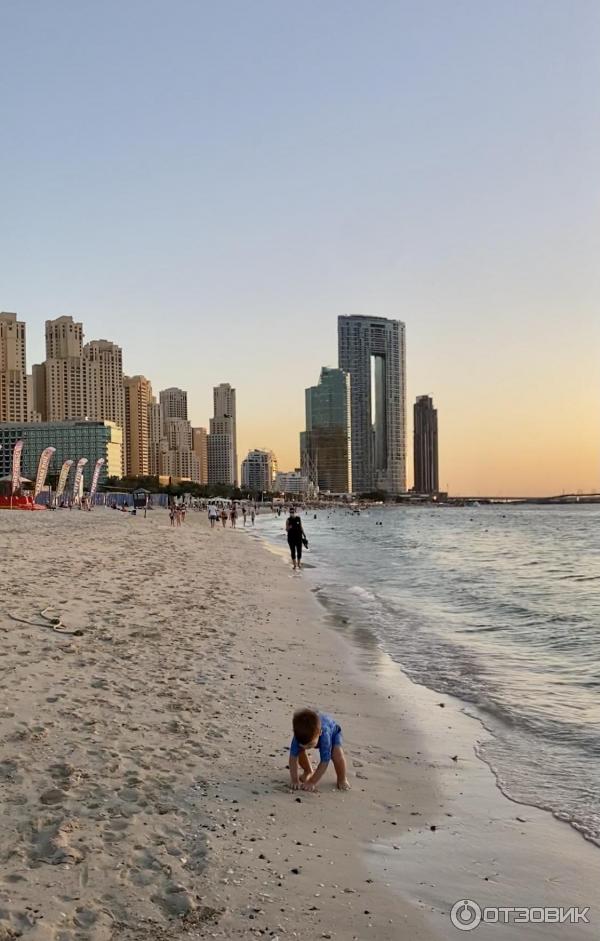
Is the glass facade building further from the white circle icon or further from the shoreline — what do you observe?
the white circle icon

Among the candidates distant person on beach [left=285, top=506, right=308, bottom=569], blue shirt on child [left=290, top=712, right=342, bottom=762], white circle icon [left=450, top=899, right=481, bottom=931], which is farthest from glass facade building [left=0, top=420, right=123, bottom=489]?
white circle icon [left=450, top=899, right=481, bottom=931]

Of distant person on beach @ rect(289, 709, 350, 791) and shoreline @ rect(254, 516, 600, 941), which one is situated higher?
distant person on beach @ rect(289, 709, 350, 791)

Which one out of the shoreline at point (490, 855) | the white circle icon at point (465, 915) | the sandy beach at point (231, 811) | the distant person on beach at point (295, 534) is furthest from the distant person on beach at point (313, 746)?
the distant person on beach at point (295, 534)

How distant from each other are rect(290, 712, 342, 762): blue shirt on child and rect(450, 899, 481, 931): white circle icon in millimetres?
1579

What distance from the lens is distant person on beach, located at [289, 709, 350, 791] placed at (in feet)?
16.7

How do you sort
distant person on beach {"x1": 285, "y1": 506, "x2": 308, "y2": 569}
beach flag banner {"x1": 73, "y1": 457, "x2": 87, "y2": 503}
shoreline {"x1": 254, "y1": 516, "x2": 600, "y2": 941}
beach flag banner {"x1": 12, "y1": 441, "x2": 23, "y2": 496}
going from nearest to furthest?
shoreline {"x1": 254, "y1": 516, "x2": 600, "y2": 941}
distant person on beach {"x1": 285, "y1": 506, "x2": 308, "y2": 569}
beach flag banner {"x1": 12, "y1": 441, "x2": 23, "y2": 496}
beach flag banner {"x1": 73, "y1": 457, "x2": 87, "y2": 503}

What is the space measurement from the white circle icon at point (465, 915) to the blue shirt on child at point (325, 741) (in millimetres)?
1579

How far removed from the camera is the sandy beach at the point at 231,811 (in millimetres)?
3445

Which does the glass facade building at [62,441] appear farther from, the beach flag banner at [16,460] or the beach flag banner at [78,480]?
the beach flag banner at [16,460]

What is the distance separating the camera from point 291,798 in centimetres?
491

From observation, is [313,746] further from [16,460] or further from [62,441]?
[62,441]

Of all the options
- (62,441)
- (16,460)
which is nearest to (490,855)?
(16,460)

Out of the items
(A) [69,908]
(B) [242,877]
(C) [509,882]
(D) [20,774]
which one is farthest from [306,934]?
(D) [20,774]

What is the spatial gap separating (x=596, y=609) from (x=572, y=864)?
44.1 ft
